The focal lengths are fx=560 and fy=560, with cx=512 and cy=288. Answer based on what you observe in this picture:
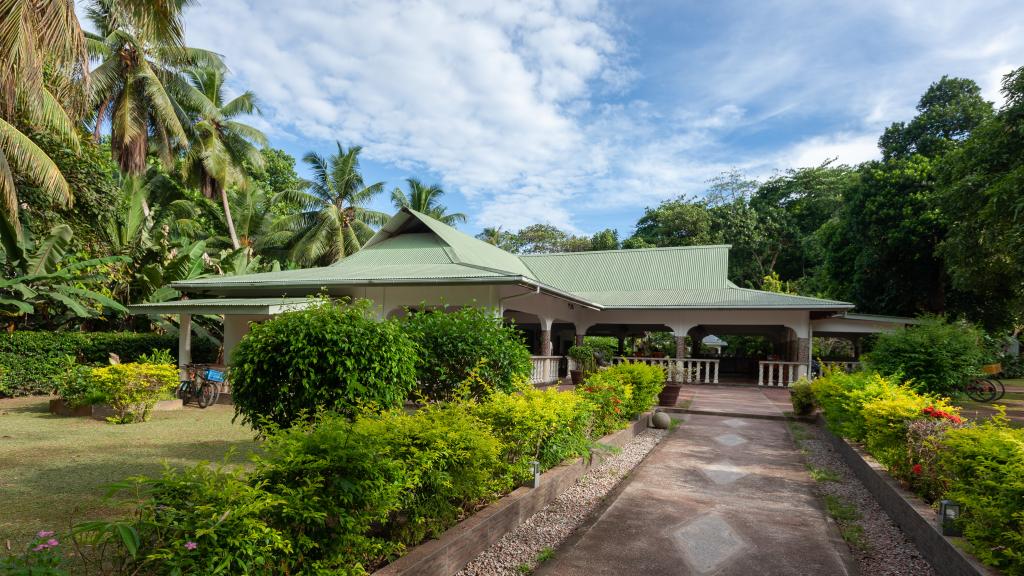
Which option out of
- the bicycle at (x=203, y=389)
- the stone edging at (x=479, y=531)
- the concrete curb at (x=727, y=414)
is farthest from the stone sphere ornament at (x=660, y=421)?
the bicycle at (x=203, y=389)

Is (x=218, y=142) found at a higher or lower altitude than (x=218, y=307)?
higher

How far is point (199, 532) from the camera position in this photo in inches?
88.0

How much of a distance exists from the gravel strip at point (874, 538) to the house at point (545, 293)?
6.80 m

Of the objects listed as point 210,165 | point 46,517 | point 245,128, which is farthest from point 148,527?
point 245,128

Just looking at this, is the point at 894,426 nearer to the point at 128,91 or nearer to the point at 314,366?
the point at 314,366

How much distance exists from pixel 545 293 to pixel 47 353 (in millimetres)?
12438

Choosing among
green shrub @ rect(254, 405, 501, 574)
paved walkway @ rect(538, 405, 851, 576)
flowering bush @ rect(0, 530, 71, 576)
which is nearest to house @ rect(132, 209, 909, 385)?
paved walkway @ rect(538, 405, 851, 576)

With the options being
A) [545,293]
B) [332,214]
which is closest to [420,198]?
[332,214]

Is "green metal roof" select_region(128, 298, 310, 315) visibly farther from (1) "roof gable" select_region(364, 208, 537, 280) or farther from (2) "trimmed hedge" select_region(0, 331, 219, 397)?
(1) "roof gable" select_region(364, 208, 537, 280)

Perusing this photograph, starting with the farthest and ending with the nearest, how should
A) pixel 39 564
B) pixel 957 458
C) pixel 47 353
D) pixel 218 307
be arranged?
pixel 47 353
pixel 218 307
pixel 957 458
pixel 39 564

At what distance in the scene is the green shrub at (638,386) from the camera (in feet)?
32.8

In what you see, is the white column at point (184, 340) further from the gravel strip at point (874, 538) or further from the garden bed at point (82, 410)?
the gravel strip at point (874, 538)

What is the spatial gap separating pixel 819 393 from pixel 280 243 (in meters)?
26.9

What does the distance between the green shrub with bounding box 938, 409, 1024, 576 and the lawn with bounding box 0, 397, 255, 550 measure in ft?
14.1
